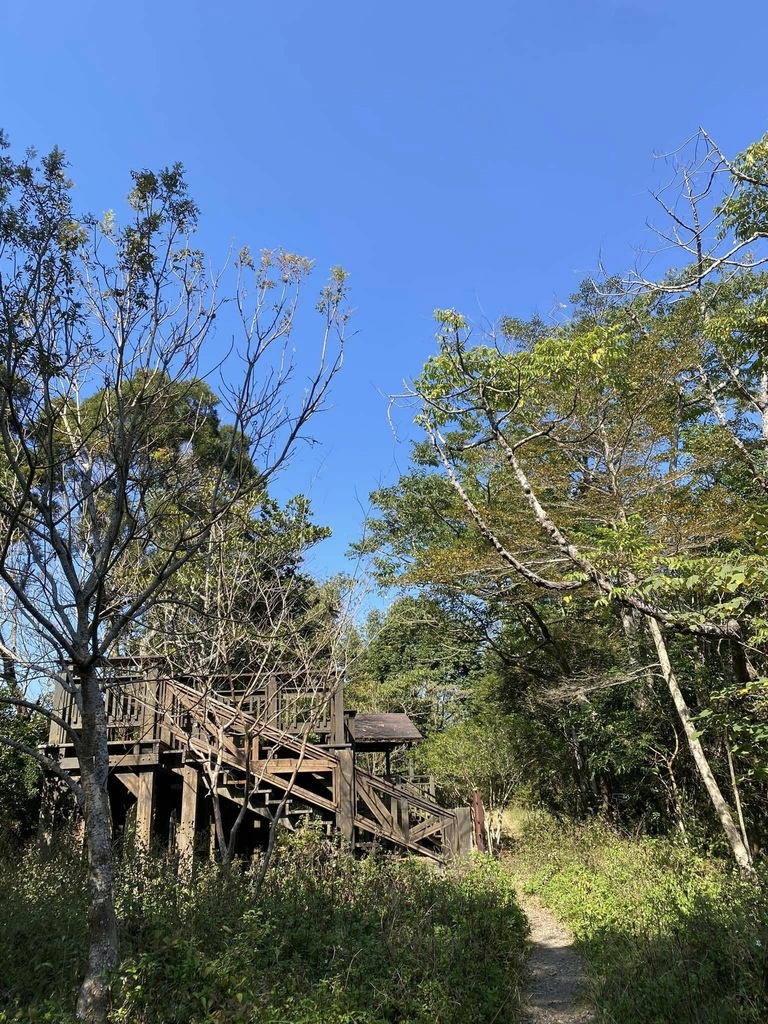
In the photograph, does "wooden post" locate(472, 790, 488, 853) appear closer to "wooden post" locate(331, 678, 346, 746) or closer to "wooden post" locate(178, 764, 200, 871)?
"wooden post" locate(331, 678, 346, 746)

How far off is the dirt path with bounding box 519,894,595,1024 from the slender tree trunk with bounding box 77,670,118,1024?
360cm

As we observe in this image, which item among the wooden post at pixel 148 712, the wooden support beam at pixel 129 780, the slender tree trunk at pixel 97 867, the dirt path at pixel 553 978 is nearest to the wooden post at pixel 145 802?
the wooden support beam at pixel 129 780

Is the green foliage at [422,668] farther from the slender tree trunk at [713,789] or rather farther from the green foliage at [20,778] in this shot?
the green foliage at [20,778]

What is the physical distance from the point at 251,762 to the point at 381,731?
3.95 metres

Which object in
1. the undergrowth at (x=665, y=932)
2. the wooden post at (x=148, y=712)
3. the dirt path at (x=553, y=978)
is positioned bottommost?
the dirt path at (x=553, y=978)

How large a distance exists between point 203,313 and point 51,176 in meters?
1.29

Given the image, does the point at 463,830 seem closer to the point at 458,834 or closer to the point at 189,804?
the point at 458,834

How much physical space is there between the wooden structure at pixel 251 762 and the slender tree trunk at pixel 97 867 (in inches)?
193

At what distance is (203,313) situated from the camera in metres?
4.23

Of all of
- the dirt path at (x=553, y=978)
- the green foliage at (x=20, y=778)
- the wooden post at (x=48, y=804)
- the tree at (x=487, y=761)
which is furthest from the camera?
the tree at (x=487, y=761)

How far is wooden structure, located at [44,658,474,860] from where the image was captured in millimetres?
9227

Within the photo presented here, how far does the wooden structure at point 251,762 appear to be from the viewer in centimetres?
923

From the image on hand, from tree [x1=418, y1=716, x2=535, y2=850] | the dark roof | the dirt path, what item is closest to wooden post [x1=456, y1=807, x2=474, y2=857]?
the dirt path

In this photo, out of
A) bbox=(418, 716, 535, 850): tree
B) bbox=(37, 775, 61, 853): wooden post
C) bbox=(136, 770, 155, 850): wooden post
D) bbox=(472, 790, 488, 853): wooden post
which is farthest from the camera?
bbox=(418, 716, 535, 850): tree
